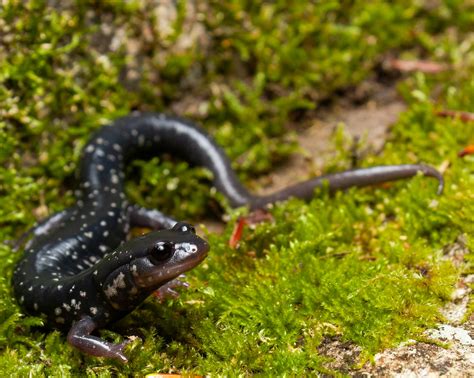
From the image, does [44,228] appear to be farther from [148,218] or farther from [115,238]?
[148,218]

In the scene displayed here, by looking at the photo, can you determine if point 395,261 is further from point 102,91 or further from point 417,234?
point 102,91

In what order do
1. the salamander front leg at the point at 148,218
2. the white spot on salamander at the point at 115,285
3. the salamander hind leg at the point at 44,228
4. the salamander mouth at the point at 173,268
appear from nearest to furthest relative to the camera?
1. the salamander mouth at the point at 173,268
2. the white spot on salamander at the point at 115,285
3. the salamander hind leg at the point at 44,228
4. the salamander front leg at the point at 148,218

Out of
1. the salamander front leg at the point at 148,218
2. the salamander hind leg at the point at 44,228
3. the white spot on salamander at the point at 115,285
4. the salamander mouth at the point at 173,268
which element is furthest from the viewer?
the salamander front leg at the point at 148,218

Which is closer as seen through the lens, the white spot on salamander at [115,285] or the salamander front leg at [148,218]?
the white spot on salamander at [115,285]

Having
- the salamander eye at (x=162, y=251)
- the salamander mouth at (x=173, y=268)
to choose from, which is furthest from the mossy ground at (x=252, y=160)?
the salamander eye at (x=162, y=251)

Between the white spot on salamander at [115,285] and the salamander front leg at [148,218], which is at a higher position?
the white spot on salamander at [115,285]

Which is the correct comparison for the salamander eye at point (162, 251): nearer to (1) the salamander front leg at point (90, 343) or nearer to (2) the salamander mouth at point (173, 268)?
(2) the salamander mouth at point (173, 268)

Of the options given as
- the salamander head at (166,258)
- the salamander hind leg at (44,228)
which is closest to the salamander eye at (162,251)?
the salamander head at (166,258)

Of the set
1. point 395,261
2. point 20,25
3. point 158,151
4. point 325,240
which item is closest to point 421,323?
point 395,261

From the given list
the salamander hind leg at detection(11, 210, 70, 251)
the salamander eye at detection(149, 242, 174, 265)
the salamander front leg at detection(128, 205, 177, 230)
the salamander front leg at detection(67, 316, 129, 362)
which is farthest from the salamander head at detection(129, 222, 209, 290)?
the salamander hind leg at detection(11, 210, 70, 251)
